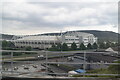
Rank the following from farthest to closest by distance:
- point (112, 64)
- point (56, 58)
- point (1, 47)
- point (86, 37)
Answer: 1. point (86, 37)
2. point (56, 58)
3. point (1, 47)
4. point (112, 64)

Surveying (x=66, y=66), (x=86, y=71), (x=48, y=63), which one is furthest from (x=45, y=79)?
(x=86, y=71)

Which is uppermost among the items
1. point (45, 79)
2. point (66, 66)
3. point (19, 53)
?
point (19, 53)

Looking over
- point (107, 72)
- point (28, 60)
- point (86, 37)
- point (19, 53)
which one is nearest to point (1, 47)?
point (19, 53)

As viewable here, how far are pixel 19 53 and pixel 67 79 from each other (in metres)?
1.83

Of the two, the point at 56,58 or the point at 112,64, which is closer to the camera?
the point at 112,64

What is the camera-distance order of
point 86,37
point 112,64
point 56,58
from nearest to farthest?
point 112,64 → point 56,58 → point 86,37

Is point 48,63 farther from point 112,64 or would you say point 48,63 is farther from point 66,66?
point 112,64

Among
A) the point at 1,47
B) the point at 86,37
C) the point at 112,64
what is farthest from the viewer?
the point at 86,37

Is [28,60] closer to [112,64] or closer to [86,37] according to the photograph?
[112,64]

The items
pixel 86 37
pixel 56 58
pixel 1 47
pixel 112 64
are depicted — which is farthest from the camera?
pixel 86 37

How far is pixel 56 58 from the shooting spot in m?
4.97

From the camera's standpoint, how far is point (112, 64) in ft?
14.1

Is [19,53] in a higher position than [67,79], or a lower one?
higher

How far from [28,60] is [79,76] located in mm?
1731
